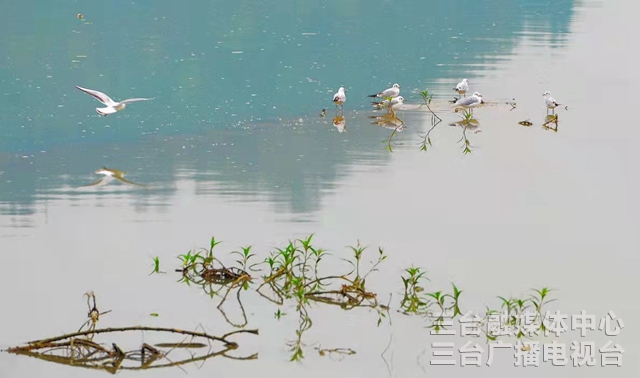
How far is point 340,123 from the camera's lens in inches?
680

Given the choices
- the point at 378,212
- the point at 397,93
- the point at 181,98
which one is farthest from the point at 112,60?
the point at 378,212

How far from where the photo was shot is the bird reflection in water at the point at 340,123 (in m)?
16.8

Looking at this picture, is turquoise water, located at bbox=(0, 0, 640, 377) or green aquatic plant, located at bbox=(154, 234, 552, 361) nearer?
green aquatic plant, located at bbox=(154, 234, 552, 361)

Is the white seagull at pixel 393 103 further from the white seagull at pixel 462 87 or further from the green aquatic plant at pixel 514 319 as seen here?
the green aquatic plant at pixel 514 319

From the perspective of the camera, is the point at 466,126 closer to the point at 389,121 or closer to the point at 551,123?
the point at 389,121

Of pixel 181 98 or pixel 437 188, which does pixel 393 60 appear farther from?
pixel 437 188

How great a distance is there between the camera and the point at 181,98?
1942cm

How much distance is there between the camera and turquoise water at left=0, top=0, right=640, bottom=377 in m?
8.95

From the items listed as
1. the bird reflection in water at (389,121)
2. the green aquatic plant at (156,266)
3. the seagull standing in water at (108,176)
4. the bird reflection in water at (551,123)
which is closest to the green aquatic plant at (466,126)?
the bird reflection in water at (389,121)

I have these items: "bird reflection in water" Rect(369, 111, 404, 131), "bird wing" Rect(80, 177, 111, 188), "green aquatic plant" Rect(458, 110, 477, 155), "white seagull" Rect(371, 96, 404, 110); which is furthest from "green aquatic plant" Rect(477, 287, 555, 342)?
"white seagull" Rect(371, 96, 404, 110)

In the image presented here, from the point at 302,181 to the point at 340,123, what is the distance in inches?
167

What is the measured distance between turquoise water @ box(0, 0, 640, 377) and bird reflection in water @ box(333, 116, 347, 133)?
152 mm

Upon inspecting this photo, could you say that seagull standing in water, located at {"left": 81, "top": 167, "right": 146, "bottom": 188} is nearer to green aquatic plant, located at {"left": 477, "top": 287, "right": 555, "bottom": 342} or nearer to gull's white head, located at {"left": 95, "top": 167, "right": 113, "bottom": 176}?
gull's white head, located at {"left": 95, "top": 167, "right": 113, "bottom": 176}

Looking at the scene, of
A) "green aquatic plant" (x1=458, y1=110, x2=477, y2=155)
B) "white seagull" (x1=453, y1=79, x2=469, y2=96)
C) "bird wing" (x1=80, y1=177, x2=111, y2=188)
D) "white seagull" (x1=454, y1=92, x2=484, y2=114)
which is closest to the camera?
"bird wing" (x1=80, y1=177, x2=111, y2=188)
